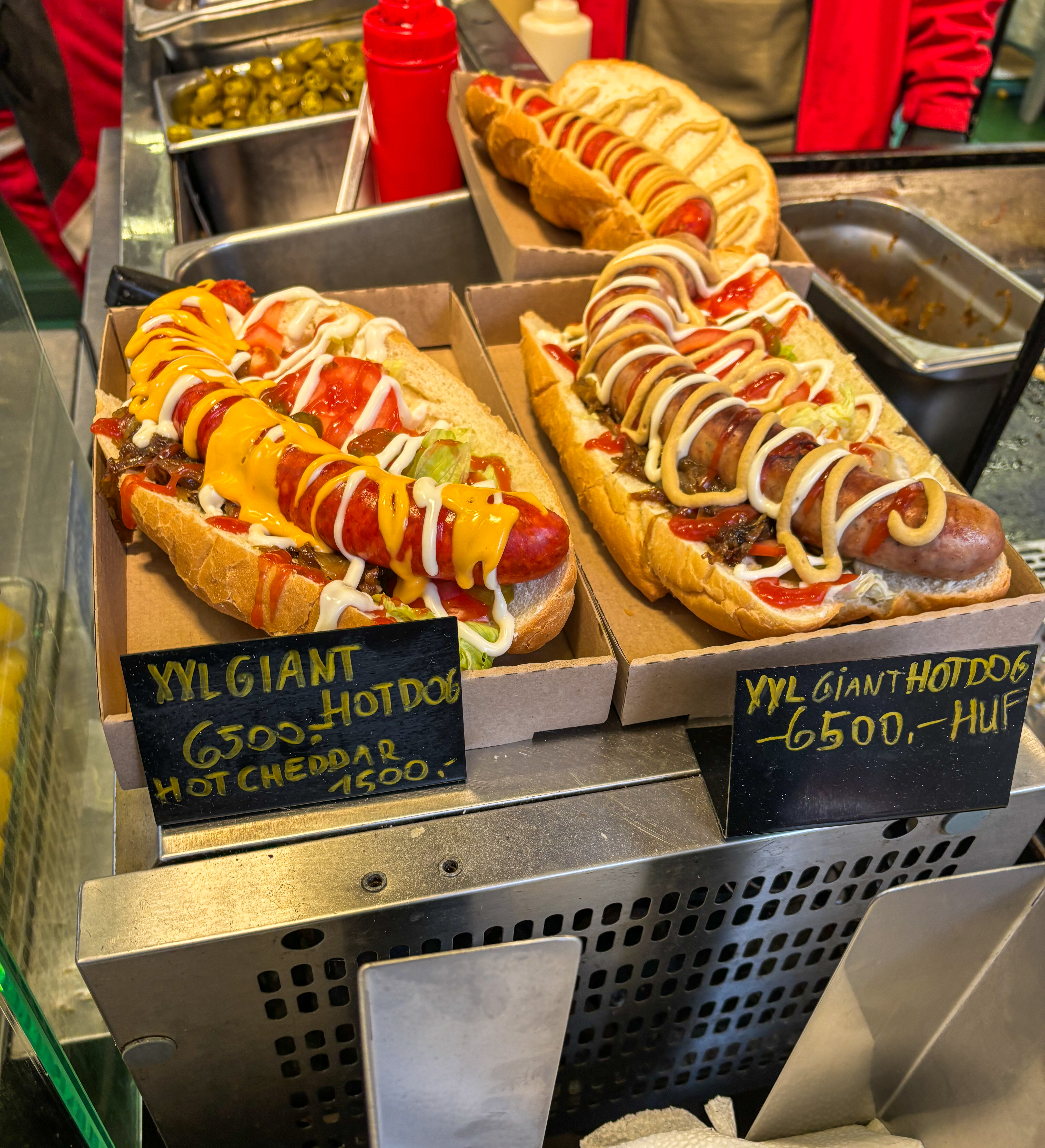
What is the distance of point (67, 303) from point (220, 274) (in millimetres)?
4367

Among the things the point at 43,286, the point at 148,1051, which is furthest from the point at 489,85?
the point at 43,286

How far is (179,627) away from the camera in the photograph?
79.4 inches

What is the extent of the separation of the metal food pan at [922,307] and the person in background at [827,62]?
101 cm

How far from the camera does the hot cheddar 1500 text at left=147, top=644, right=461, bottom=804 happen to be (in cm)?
144

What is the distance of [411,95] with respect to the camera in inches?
131

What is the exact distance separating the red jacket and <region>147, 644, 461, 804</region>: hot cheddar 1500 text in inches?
153

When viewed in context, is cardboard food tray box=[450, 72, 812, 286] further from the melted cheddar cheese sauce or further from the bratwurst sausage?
the melted cheddar cheese sauce

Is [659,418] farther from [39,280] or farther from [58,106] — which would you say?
[39,280]

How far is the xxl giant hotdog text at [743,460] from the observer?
1.89m

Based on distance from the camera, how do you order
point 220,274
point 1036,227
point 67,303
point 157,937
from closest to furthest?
point 157,937, point 220,274, point 1036,227, point 67,303

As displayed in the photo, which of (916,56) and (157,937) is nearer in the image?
(157,937)

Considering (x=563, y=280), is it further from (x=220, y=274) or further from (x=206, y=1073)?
(x=206, y=1073)

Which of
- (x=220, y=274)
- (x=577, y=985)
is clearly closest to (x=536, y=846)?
(x=577, y=985)

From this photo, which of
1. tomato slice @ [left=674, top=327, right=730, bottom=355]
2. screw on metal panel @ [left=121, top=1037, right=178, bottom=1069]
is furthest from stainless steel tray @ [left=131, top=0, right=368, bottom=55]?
screw on metal panel @ [left=121, top=1037, right=178, bottom=1069]
